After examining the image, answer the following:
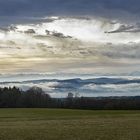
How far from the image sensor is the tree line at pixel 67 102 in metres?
130

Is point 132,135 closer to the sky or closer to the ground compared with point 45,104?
closer to the ground

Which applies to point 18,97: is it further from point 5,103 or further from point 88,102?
point 88,102

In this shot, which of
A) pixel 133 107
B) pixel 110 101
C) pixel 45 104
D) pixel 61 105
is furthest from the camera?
pixel 45 104

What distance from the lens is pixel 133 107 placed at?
413 feet

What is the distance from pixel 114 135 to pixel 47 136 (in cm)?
546

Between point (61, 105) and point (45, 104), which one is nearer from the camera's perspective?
point (61, 105)

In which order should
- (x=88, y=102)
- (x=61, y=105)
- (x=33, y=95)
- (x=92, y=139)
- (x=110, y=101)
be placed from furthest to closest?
(x=33, y=95), (x=61, y=105), (x=88, y=102), (x=110, y=101), (x=92, y=139)

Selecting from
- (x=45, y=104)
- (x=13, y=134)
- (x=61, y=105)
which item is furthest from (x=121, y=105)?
(x=13, y=134)

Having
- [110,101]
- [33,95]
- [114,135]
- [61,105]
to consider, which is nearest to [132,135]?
[114,135]

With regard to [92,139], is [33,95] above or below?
above

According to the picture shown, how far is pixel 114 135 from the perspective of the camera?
34312 mm

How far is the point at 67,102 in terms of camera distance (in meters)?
164

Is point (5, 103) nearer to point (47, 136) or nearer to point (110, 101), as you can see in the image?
point (110, 101)

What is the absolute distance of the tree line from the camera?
427ft
